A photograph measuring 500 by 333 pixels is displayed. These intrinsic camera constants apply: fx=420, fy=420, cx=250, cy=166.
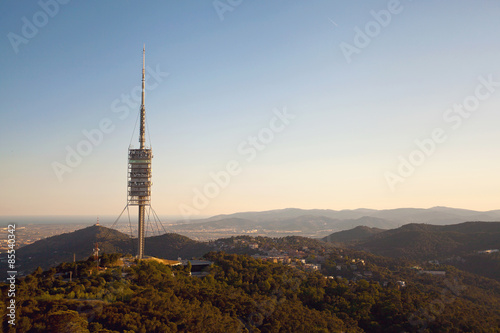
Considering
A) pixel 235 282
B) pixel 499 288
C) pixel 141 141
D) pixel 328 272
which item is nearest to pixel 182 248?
pixel 328 272

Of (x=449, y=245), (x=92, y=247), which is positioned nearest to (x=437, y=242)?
(x=449, y=245)

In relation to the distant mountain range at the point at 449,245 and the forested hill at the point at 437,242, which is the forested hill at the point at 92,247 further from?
the distant mountain range at the point at 449,245

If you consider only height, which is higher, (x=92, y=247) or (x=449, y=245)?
(x=92, y=247)

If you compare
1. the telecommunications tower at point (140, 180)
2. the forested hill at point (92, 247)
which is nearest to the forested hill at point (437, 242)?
the forested hill at point (92, 247)

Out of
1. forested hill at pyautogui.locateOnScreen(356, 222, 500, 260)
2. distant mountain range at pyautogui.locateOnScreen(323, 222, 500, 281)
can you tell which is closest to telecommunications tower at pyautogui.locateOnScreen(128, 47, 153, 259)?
distant mountain range at pyautogui.locateOnScreen(323, 222, 500, 281)

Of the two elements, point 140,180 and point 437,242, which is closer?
point 140,180

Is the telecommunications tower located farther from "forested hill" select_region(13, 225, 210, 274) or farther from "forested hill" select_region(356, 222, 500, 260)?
"forested hill" select_region(356, 222, 500, 260)

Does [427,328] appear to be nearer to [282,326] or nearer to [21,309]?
[282,326]

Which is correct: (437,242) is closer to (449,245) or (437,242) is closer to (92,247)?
(449,245)
